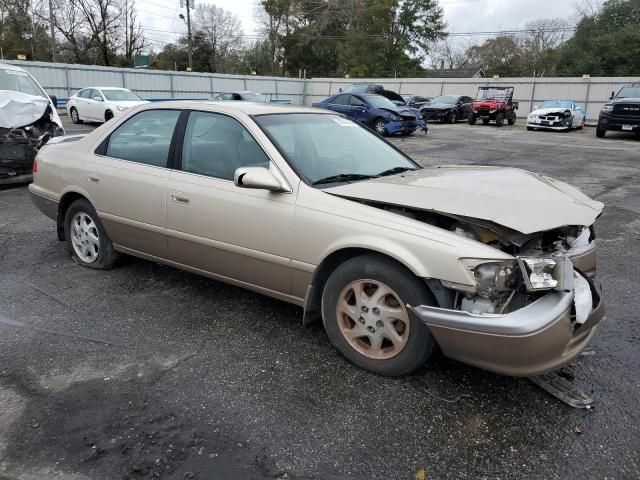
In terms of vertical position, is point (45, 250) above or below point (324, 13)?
below

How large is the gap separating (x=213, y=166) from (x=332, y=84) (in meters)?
36.2

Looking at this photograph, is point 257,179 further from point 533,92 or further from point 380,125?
point 533,92

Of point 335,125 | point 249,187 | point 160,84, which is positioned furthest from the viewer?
point 160,84

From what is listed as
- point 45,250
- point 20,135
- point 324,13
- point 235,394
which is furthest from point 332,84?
point 235,394

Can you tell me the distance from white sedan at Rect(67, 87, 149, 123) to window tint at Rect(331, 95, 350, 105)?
23.0 ft

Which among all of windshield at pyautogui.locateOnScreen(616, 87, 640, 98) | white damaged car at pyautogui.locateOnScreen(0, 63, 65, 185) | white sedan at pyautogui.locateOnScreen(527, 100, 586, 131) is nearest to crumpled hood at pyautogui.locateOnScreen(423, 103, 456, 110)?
white sedan at pyautogui.locateOnScreen(527, 100, 586, 131)

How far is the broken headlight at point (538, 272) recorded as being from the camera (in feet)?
8.71

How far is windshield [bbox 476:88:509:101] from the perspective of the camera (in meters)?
25.7

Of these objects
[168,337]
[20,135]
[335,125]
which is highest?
[335,125]

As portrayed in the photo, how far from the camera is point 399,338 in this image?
2980 millimetres

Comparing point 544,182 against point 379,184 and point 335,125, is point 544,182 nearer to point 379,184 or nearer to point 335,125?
point 379,184

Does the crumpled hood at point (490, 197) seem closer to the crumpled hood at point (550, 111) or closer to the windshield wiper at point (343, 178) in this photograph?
the windshield wiper at point (343, 178)

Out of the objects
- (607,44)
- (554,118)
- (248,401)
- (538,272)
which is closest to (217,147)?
(248,401)

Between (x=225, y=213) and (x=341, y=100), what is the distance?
1617cm
